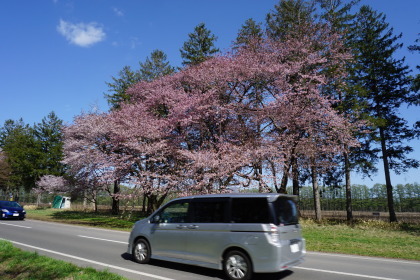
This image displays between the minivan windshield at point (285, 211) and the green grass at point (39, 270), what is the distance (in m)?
3.45

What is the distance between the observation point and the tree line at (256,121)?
18.5 metres

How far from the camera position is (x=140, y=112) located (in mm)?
22062

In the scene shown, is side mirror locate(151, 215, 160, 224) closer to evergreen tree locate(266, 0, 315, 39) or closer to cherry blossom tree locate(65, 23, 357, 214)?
cherry blossom tree locate(65, 23, 357, 214)

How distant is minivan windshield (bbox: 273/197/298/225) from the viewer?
598cm

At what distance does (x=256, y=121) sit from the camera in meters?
19.3

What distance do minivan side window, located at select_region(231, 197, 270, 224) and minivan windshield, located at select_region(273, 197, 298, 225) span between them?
0.25 m

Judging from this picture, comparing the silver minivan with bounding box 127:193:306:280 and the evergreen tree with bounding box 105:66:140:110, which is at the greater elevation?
the evergreen tree with bounding box 105:66:140:110

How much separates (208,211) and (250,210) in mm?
1100

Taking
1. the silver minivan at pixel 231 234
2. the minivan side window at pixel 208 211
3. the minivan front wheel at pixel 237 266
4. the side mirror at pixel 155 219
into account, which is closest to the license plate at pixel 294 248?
the silver minivan at pixel 231 234

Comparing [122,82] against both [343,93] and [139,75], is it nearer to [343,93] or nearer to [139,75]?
[139,75]

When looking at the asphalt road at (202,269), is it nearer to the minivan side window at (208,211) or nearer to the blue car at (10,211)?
the minivan side window at (208,211)

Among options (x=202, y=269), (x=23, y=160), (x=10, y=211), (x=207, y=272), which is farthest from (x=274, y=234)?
(x=23, y=160)

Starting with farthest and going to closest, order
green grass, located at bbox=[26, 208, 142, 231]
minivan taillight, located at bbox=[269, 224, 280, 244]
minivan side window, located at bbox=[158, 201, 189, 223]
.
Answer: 1. green grass, located at bbox=[26, 208, 142, 231]
2. minivan side window, located at bbox=[158, 201, 189, 223]
3. minivan taillight, located at bbox=[269, 224, 280, 244]

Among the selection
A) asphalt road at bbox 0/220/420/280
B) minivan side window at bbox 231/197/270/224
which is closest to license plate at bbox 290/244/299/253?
asphalt road at bbox 0/220/420/280
